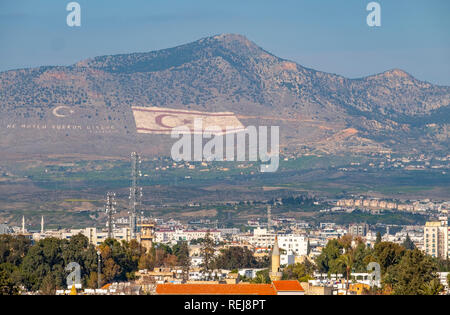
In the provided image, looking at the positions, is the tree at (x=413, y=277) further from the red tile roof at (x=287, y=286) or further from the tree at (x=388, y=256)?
the tree at (x=388, y=256)

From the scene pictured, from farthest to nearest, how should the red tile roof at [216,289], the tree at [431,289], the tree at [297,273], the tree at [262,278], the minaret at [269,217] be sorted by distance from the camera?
the minaret at [269,217]
the tree at [297,273]
the tree at [262,278]
the red tile roof at [216,289]
the tree at [431,289]

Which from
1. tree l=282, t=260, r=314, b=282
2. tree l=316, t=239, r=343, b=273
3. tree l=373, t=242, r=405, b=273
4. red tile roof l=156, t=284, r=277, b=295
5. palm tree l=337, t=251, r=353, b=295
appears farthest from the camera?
tree l=316, t=239, r=343, b=273

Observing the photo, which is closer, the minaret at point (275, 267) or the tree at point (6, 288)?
the tree at point (6, 288)

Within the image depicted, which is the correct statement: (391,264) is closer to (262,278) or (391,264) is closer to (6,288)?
(262,278)

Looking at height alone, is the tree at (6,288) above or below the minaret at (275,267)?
above

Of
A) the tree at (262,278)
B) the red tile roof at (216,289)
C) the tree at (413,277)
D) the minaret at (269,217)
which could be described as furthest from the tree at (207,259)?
the minaret at (269,217)

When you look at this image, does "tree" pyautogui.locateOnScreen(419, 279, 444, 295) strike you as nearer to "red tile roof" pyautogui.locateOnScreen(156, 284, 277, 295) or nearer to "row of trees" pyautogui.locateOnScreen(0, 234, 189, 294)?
"red tile roof" pyautogui.locateOnScreen(156, 284, 277, 295)

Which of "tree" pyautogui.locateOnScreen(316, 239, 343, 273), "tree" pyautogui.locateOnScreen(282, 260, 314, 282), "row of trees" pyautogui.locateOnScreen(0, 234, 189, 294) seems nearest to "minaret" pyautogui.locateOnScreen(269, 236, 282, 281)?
"tree" pyautogui.locateOnScreen(282, 260, 314, 282)

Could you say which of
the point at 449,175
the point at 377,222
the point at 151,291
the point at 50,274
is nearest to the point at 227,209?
the point at 377,222

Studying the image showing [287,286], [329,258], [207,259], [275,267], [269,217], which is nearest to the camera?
[287,286]

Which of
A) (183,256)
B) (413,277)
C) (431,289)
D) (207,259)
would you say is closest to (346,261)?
(207,259)
